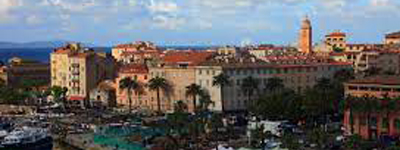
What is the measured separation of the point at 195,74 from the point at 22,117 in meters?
24.6

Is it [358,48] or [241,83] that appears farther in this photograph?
[358,48]

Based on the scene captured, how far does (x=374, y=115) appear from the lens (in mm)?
73938

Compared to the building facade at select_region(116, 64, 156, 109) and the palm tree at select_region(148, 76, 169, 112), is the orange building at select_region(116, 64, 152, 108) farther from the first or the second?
the palm tree at select_region(148, 76, 169, 112)

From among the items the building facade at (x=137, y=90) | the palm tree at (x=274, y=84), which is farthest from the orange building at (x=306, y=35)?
the palm tree at (x=274, y=84)

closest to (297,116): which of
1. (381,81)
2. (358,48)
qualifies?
(381,81)

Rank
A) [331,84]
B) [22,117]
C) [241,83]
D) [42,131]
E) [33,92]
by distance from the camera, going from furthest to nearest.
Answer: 1. [33,92]
2. [22,117]
3. [241,83]
4. [331,84]
5. [42,131]

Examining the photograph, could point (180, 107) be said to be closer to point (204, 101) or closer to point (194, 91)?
point (204, 101)

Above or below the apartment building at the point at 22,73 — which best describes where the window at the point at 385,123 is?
below

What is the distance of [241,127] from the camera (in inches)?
3420

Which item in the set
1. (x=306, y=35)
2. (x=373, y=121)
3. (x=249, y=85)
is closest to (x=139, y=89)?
(x=249, y=85)

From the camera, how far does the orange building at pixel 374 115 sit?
239 ft

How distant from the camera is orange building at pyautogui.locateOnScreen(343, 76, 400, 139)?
72812 mm

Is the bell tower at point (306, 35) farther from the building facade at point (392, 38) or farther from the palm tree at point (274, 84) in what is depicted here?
the palm tree at point (274, 84)

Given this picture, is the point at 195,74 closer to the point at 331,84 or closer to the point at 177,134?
the point at 331,84
